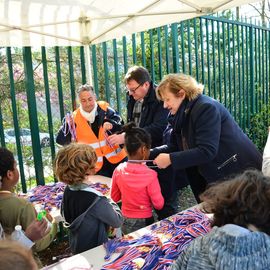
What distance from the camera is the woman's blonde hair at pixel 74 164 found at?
2.08 meters

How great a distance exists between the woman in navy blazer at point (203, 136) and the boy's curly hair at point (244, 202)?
3.68 ft

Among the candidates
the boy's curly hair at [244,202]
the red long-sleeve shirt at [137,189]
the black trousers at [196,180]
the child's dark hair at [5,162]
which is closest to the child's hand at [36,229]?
the child's dark hair at [5,162]

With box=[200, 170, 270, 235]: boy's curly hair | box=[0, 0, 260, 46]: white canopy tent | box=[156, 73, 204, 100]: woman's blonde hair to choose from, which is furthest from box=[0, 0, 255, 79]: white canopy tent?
box=[200, 170, 270, 235]: boy's curly hair

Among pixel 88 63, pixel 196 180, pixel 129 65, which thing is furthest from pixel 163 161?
pixel 129 65

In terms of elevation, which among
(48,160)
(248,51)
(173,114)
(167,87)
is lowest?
(48,160)

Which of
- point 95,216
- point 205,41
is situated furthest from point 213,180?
point 205,41

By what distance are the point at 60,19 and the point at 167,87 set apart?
56.9 inches

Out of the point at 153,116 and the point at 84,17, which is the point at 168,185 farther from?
the point at 84,17

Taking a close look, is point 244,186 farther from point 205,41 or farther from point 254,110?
point 254,110

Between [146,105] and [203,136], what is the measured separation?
1080 millimetres

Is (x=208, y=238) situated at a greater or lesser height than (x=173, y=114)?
lesser

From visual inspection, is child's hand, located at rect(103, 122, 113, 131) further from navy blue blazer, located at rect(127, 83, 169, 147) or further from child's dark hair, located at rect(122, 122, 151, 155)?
child's dark hair, located at rect(122, 122, 151, 155)

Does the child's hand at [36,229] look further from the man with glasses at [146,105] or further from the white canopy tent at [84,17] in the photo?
the white canopy tent at [84,17]

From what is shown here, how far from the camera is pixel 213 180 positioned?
256cm
